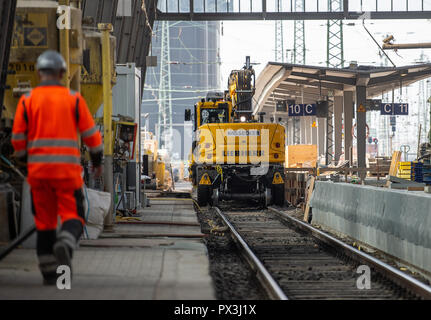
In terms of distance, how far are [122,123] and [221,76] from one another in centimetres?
12951

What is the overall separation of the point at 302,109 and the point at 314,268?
99.1ft

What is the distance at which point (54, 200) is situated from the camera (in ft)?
24.0

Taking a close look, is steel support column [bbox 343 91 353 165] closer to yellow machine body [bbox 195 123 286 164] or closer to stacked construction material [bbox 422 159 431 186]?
stacked construction material [bbox 422 159 431 186]

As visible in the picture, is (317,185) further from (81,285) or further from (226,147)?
(81,285)

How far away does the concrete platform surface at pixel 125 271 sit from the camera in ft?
23.9

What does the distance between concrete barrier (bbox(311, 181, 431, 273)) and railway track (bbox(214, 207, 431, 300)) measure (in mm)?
474

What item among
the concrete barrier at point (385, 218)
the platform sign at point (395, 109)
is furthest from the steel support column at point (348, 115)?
the concrete barrier at point (385, 218)

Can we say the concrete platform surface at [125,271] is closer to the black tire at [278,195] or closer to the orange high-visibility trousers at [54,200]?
the orange high-visibility trousers at [54,200]

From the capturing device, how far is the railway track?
28.1ft

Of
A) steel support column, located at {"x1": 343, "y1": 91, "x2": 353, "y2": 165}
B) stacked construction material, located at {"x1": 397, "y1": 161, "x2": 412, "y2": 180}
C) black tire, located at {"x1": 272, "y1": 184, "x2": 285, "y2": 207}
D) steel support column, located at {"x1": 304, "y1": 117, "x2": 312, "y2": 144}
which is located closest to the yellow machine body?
black tire, located at {"x1": 272, "y1": 184, "x2": 285, "y2": 207}

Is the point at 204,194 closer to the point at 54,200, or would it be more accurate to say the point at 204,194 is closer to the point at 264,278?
the point at 264,278

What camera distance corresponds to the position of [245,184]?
2381cm

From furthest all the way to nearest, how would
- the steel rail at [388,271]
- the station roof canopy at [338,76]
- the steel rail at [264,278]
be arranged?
the station roof canopy at [338,76]
the steel rail at [388,271]
the steel rail at [264,278]
